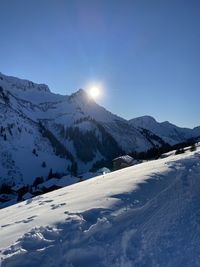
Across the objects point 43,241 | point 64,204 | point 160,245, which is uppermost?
point 64,204

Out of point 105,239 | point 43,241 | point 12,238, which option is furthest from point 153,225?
point 12,238

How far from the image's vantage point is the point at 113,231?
10.0m

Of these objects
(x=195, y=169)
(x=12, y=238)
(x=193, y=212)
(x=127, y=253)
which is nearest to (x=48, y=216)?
(x=12, y=238)

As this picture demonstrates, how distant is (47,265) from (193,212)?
462 centimetres

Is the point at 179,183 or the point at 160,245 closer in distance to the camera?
the point at 160,245

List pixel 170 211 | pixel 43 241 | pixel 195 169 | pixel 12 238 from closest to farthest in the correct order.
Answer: pixel 43 241 < pixel 12 238 < pixel 170 211 < pixel 195 169

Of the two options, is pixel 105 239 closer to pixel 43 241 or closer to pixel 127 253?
pixel 127 253

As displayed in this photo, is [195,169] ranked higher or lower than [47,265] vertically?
higher

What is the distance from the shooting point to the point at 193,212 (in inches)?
447

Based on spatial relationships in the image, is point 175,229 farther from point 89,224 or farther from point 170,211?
point 89,224

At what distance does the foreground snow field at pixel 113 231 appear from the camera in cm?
888

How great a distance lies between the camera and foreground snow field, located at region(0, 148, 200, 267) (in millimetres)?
8883

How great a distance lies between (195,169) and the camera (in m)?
16.7

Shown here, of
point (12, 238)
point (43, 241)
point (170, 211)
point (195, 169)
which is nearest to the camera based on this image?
point (43, 241)
